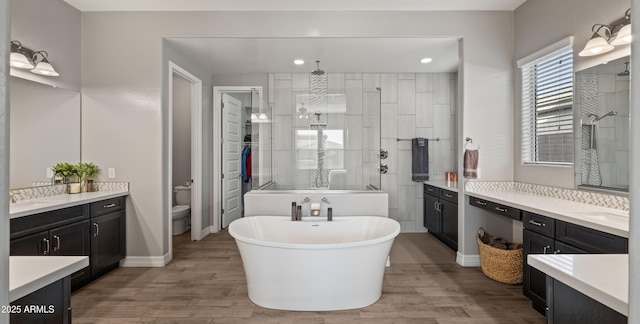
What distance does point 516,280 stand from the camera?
2.97 metres

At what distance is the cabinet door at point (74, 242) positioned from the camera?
8.62 feet

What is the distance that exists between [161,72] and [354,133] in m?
2.24

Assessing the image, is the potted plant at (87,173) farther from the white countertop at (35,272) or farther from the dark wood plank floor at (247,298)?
the white countertop at (35,272)

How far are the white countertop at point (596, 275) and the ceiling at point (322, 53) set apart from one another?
2.97 meters

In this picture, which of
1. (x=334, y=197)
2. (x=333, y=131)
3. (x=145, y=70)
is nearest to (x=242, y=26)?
(x=145, y=70)

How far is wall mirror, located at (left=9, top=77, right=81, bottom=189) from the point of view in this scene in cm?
287

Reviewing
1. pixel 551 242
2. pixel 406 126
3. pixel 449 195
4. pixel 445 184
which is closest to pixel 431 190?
pixel 445 184

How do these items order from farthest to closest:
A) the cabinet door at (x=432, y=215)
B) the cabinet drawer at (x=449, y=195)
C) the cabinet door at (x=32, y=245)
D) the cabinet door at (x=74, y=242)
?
1. the cabinet door at (x=432, y=215)
2. the cabinet drawer at (x=449, y=195)
3. the cabinet door at (x=74, y=242)
4. the cabinet door at (x=32, y=245)

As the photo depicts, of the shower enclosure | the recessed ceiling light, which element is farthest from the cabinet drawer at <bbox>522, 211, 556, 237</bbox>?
the recessed ceiling light

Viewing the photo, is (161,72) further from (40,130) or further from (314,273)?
(314,273)

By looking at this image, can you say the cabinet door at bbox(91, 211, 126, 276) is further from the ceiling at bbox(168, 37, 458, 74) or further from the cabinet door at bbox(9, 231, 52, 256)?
the ceiling at bbox(168, 37, 458, 74)

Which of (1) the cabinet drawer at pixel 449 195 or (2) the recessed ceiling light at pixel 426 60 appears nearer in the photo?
(1) the cabinet drawer at pixel 449 195

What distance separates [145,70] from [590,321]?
13.2 feet

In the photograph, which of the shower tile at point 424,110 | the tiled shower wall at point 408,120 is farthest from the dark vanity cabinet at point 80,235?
the shower tile at point 424,110
